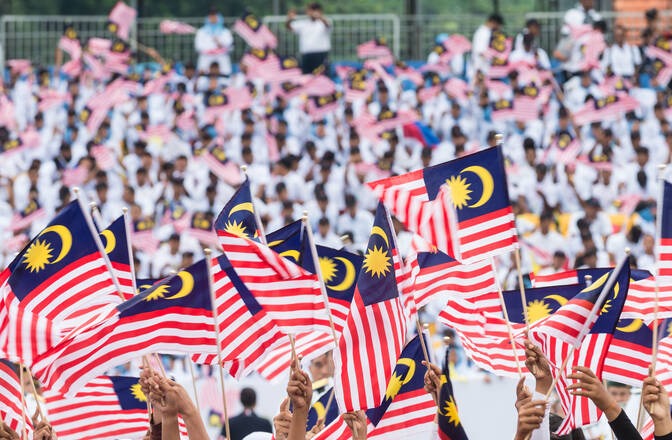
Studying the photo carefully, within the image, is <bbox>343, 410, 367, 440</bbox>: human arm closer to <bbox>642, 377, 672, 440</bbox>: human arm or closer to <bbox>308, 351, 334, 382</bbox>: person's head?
<bbox>642, 377, 672, 440</bbox>: human arm

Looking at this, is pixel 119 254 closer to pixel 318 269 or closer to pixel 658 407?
pixel 318 269

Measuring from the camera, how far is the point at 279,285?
18.9ft

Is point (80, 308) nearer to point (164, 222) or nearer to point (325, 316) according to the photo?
point (325, 316)

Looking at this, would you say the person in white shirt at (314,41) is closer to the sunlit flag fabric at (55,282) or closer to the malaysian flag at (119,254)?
the malaysian flag at (119,254)

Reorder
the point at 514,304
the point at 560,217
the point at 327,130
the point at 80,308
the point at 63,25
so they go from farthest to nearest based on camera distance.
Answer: the point at 63,25
the point at 327,130
the point at 560,217
the point at 514,304
the point at 80,308

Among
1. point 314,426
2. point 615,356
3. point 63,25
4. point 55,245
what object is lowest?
point 314,426

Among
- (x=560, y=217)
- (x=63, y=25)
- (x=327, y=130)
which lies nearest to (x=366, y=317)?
(x=560, y=217)

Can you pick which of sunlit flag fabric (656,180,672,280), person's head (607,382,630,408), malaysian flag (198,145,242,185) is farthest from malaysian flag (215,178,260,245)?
malaysian flag (198,145,242,185)

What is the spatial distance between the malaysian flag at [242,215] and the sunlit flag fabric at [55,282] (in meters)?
0.65

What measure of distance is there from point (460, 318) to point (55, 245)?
6.96 ft

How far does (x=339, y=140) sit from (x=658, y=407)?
12061 millimetres

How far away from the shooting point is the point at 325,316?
5902 millimetres

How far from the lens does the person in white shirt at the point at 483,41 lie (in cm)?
1791

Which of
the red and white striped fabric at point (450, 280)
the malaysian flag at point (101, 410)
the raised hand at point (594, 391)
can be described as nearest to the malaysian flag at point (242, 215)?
the red and white striped fabric at point (450, 280)
